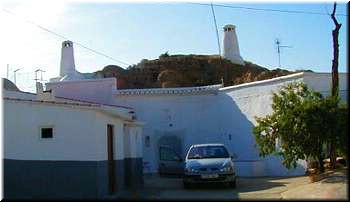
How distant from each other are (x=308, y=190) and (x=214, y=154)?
4.65 meters

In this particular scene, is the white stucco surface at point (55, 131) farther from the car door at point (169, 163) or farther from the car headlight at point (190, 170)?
the car door at point (169, 163)

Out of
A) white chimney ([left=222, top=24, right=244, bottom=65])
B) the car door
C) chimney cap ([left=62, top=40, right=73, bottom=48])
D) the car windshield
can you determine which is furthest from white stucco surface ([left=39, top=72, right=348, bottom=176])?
white chimney ([left=222, top=24, right=244, bottom=65])

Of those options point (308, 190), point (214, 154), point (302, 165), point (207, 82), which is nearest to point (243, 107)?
point (302, 165)

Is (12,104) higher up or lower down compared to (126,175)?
higher up

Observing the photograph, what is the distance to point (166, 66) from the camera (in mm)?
56250

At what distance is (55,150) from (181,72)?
124 feet

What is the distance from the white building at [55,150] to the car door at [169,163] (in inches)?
363

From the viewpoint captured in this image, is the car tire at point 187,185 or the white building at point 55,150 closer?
the white building at point 55,150

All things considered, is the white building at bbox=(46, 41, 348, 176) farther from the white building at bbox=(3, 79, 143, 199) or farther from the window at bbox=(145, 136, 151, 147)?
the white building at bbox=(3, 79, 143, 199)

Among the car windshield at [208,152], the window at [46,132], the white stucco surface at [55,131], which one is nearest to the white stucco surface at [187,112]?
the car windshield at [208,152]

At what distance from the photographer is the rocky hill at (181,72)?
51.8 metres

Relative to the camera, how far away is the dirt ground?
54.5ft

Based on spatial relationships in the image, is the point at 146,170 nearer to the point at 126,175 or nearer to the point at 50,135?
the point at 126,175

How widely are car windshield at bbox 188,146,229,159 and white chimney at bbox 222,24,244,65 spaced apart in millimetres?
32139
